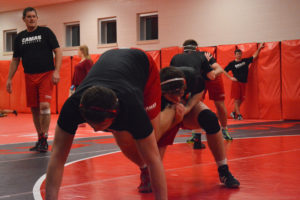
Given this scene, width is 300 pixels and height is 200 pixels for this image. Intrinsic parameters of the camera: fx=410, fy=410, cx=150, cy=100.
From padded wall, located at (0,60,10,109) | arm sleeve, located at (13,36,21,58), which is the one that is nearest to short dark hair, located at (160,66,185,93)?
arm sleeve, located at (13,36,21,58)

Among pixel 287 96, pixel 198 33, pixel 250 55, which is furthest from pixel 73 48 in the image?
pixel 287 96

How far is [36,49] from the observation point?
5.66m

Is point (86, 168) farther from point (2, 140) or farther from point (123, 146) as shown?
point (2, 140)

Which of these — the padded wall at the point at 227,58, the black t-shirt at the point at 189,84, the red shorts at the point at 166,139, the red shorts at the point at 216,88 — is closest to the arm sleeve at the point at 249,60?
the padded wall at the point at 227,58

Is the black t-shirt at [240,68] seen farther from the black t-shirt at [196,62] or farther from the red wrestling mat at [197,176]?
the black t-shirt at [196,62]

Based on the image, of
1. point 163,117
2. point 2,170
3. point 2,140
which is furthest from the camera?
point 2,140

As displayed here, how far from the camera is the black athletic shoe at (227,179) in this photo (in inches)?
130

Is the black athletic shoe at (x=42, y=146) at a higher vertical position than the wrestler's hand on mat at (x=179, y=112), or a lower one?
lower

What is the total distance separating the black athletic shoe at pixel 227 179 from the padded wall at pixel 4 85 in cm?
1470

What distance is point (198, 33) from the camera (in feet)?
41.8

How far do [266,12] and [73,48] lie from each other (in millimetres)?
7515

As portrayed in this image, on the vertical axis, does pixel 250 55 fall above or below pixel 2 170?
above

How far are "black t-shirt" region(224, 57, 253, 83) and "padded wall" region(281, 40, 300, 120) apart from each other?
0.92 metres

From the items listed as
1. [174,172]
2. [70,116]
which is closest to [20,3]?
[174,172]
